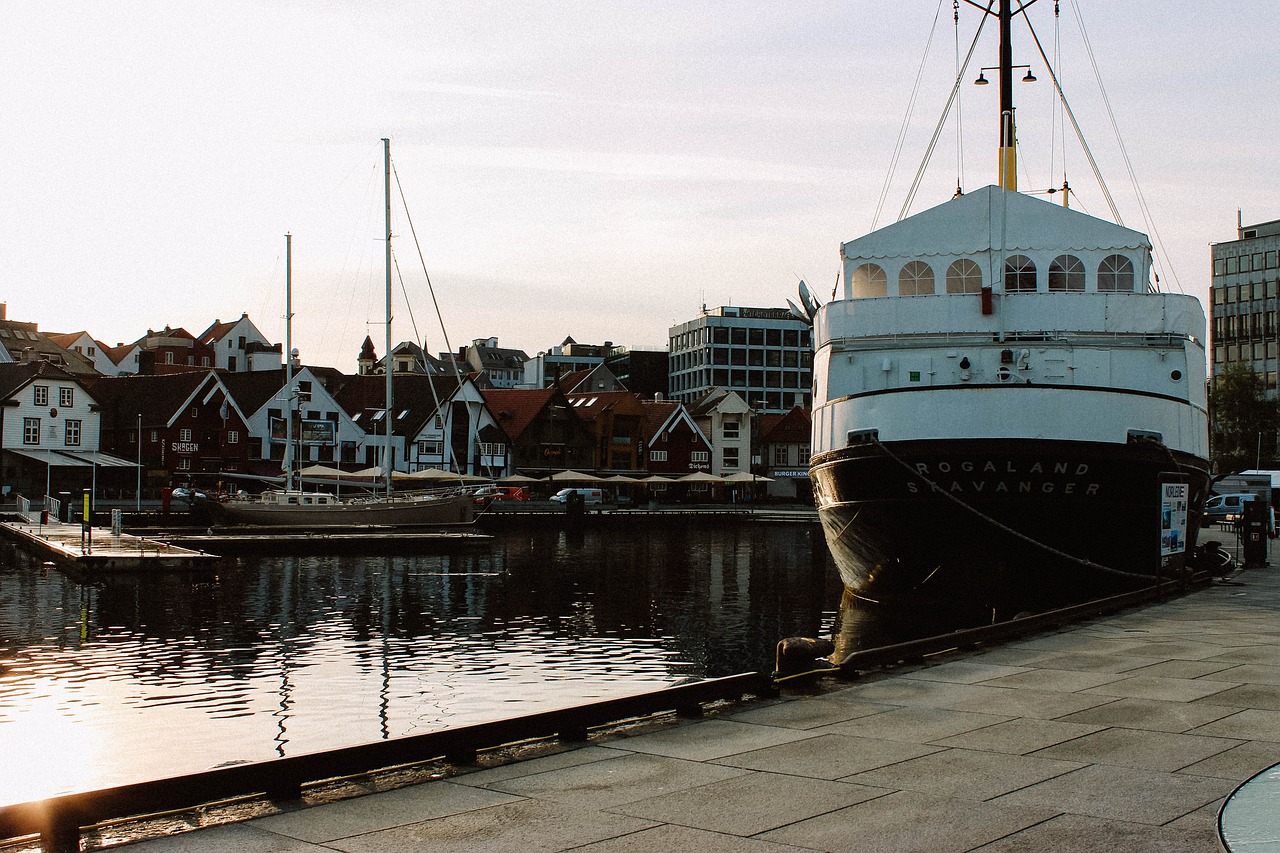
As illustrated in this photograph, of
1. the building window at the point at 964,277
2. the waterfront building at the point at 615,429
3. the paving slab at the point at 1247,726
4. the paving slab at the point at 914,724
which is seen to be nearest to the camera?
the paving slab at the point at 1247,726

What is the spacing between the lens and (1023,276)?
89.5ft

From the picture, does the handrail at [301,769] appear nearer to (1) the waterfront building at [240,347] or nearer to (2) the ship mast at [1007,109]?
(2) the ship mast at [1007,109]

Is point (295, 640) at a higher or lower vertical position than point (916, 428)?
lower

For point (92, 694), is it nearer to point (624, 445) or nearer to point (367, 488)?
point (367, 488)

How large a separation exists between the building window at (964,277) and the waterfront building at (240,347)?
4444 inches

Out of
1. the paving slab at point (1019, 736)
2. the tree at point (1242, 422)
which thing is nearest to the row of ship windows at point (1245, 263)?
the tree at point (1242, 422)

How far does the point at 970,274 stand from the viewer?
27.6 meters

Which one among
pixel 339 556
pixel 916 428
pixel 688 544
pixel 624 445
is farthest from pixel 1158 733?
pixel 624 445

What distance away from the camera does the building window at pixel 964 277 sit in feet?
90.4

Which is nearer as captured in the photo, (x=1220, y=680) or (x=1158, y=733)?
(x=1158, y=733)

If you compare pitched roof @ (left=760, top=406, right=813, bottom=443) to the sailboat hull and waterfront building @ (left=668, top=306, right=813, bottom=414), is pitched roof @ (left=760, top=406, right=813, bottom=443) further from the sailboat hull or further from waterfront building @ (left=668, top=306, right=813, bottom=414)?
the sailboat hull

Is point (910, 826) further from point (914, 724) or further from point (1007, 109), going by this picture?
point (1007, 109)

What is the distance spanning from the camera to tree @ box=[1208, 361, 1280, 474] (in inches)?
4631

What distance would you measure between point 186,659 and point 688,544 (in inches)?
1621
